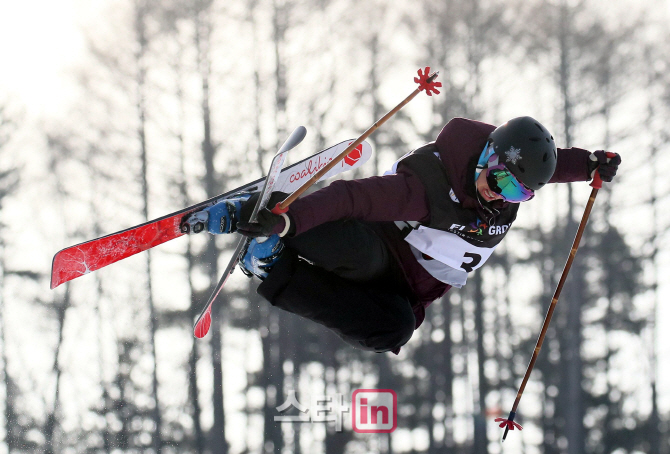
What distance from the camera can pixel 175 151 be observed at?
1160cm

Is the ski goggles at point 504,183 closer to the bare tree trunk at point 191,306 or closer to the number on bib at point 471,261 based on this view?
the number on bib at point 471,261

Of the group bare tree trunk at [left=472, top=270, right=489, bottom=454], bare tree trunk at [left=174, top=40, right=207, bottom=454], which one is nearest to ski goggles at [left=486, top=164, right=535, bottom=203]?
bare tree trunk at [left=174, top=40, right=207, bottom=454]

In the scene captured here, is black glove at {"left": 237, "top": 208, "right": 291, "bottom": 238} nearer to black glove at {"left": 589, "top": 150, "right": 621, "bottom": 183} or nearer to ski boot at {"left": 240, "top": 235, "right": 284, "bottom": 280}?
ski boot at {"left": 240, "top": 235, "right": 284, "bottom": 280}

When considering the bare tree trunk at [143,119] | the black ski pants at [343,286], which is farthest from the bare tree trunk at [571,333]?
the black ski pants at [343,286]

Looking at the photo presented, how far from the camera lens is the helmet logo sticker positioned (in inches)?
135

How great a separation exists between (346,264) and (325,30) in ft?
30.2

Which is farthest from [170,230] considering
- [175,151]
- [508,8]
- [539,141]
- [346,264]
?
[508,8]

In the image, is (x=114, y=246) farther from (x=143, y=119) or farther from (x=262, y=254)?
(x=143, y=119)

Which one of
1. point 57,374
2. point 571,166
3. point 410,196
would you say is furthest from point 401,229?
point 57,374

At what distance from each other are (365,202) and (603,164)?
138 cm

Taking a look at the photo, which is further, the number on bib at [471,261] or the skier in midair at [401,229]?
the number on bib at [471,261]

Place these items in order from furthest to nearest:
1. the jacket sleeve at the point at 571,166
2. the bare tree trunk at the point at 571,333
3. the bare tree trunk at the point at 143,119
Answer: the bare tree trunk at the point at 571,333 → the bare tree trunk at the point at 143,119 → the jacket sleeve at the point at 571,166

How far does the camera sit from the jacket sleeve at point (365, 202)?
10.1 ft

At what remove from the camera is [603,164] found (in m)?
3.85
